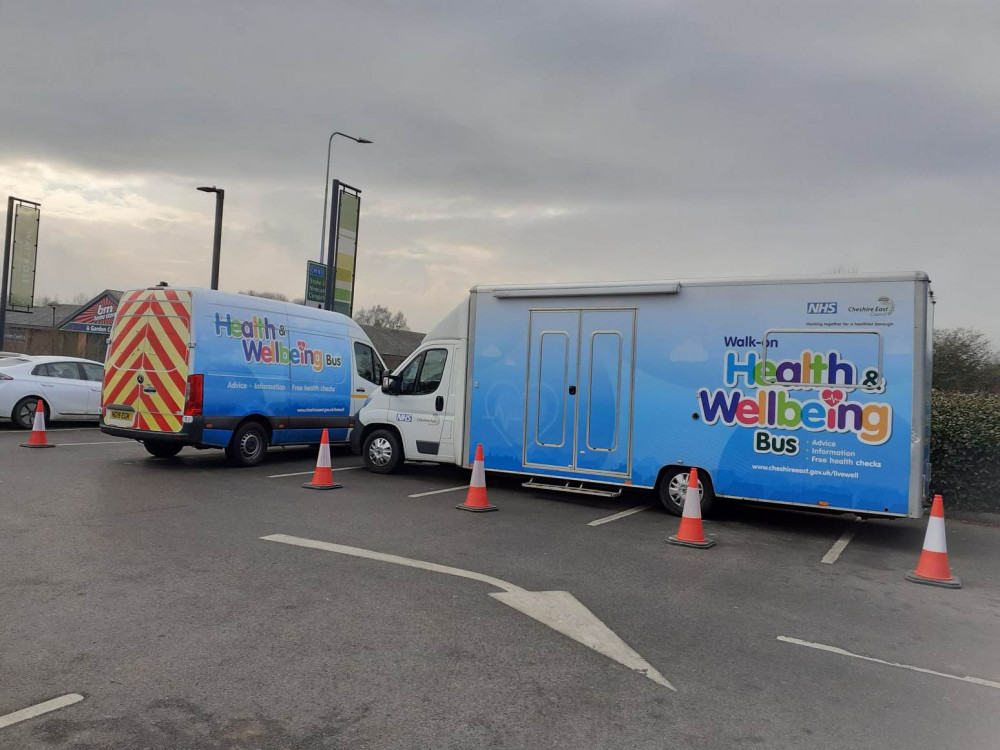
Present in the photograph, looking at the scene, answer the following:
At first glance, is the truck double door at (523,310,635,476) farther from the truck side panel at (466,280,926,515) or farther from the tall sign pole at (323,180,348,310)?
the tall sign pole at (323,180,348,310)

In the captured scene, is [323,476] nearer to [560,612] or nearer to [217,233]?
[560,612]

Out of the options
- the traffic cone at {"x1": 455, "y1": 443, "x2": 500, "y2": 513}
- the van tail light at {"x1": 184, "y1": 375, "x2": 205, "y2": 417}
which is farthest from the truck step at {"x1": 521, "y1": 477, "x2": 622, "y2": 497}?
the van tail light at {"x1": 184, "y1": 375, "x2": 205, "y2": 417}

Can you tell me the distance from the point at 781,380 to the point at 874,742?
5.24 m

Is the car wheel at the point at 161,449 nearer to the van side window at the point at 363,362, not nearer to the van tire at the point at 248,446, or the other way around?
the van tire at the point at 248,446

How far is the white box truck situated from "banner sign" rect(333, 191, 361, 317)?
10.7 meters

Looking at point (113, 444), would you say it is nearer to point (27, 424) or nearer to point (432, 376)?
point (27, 424)

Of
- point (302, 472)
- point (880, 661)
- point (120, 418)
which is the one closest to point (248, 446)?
point (302, 472)

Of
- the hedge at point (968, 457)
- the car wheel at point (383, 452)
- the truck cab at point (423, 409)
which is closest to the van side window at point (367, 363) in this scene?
the truck cab at point (423, 409)

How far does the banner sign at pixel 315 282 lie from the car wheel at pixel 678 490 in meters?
13.8

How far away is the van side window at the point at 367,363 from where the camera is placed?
13.9 metres

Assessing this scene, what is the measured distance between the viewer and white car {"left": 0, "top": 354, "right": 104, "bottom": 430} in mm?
15086

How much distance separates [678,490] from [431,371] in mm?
4055

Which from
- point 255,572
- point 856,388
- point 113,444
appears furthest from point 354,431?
point 856,388

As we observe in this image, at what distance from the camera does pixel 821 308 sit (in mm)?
8102
